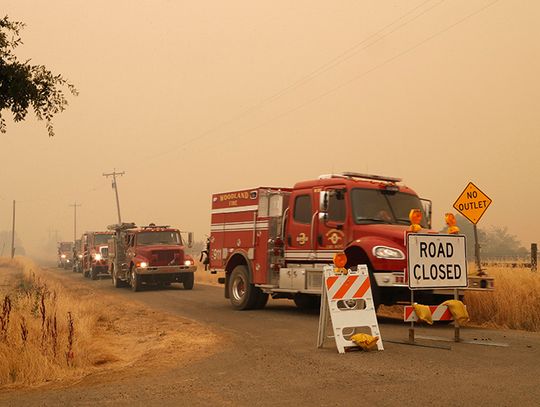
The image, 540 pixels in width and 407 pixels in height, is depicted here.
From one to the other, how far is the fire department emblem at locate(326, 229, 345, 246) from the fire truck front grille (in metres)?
12.1

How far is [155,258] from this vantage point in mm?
24453

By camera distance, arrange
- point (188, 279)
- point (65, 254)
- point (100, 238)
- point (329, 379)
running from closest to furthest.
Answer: point (329, 379) → point (188, 279) → point (100, 238) → point (65, 254)

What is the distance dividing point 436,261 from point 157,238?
16690 mm

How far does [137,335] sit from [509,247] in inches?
5407

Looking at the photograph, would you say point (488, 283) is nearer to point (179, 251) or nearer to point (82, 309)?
point (82, 309)

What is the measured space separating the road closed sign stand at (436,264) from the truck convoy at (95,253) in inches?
1026

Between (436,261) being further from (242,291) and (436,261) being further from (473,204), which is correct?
(473,204)

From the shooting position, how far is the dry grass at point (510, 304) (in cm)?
1255

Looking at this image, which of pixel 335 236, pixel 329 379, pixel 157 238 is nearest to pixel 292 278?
pixel 335 236

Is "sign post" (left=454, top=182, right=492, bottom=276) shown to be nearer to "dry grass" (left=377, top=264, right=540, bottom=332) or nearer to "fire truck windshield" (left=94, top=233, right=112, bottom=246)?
"dry grass" (left=377, top=264, right=540, bottom=332)

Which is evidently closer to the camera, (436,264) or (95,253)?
(436,264)

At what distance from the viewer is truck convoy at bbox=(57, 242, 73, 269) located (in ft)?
193

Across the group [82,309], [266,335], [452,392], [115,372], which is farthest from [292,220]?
[452,392]

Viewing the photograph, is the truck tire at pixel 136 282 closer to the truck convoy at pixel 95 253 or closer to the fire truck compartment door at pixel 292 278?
the truck convoy at pixel 95 253
